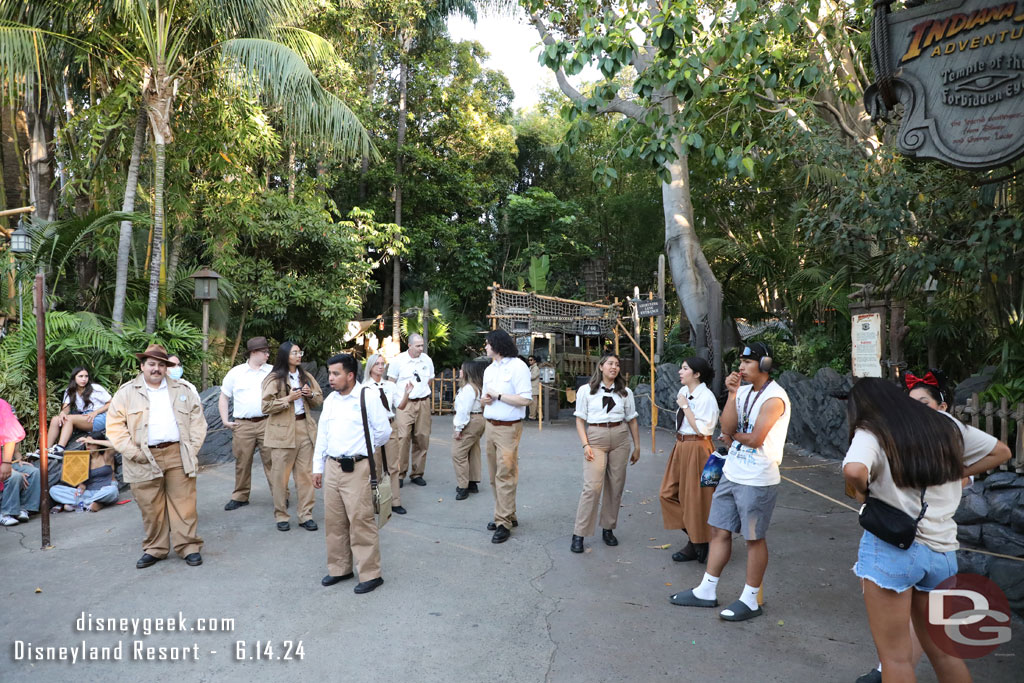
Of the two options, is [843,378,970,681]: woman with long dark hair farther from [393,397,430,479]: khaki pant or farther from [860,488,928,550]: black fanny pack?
[393,397,430,479]: khaki pant

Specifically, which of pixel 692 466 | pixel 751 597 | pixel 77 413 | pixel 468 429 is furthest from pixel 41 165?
pixel 751 597

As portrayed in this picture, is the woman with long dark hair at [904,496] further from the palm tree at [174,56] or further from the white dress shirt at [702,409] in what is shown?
the palm tree at [174,56]

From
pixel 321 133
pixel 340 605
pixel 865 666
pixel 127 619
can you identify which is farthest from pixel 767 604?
pixel 321 133

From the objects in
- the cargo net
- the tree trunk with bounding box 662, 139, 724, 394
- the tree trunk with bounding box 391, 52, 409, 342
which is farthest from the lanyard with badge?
the tree trunk with bounding box 391, 52, 409, 342

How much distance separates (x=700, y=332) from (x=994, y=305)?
25.4 feet

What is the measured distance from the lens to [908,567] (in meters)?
2.92

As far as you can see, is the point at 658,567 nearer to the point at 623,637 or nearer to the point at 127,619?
the point at 623,637

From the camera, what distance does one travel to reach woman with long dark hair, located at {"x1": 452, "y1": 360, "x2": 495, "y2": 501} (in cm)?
767

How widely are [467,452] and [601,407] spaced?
8.39 feet

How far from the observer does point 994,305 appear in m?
6.87

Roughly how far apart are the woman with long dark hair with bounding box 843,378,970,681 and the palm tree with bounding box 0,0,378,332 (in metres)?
10.1

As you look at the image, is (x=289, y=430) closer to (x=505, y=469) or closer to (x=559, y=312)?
(x=505, y=469)

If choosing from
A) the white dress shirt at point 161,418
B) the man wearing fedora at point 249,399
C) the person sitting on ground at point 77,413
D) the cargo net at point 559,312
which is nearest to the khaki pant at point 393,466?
the man wearing fedora at point 249,399

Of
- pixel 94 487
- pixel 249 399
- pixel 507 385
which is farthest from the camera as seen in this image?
pixel 94 487
